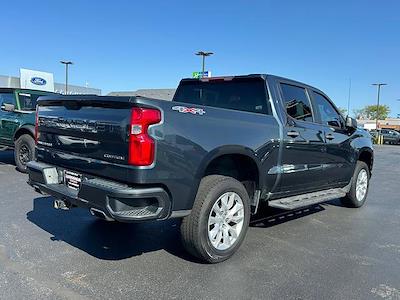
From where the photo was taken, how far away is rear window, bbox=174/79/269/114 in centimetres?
505

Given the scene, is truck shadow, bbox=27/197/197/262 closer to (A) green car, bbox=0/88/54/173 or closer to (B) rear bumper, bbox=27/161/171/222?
(B) rear bumper, bbox=27/161/171/222

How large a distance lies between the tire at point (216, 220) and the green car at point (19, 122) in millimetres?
5925

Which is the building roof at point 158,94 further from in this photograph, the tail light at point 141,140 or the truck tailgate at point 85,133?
the tail light at point 141,140

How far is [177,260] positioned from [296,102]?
105 inches

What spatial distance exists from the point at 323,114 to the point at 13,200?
5005 millimetres

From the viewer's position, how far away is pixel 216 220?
4.07 meters

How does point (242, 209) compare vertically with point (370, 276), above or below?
above

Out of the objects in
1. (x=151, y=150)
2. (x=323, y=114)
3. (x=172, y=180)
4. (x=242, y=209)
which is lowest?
(x=242, y=209)

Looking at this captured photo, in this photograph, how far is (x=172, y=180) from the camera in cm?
352

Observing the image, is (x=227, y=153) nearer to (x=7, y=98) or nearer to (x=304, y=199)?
(x=304, y=199)

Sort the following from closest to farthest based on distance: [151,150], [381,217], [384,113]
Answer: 1. [151,150]
2. [381,217]
3. [384,113]

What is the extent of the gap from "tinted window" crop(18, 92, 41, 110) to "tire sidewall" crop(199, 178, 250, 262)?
705 centimetres

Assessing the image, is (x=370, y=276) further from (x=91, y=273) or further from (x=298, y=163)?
(x=91, y=273)

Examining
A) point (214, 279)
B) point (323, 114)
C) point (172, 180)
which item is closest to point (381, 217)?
point (323, 114)
